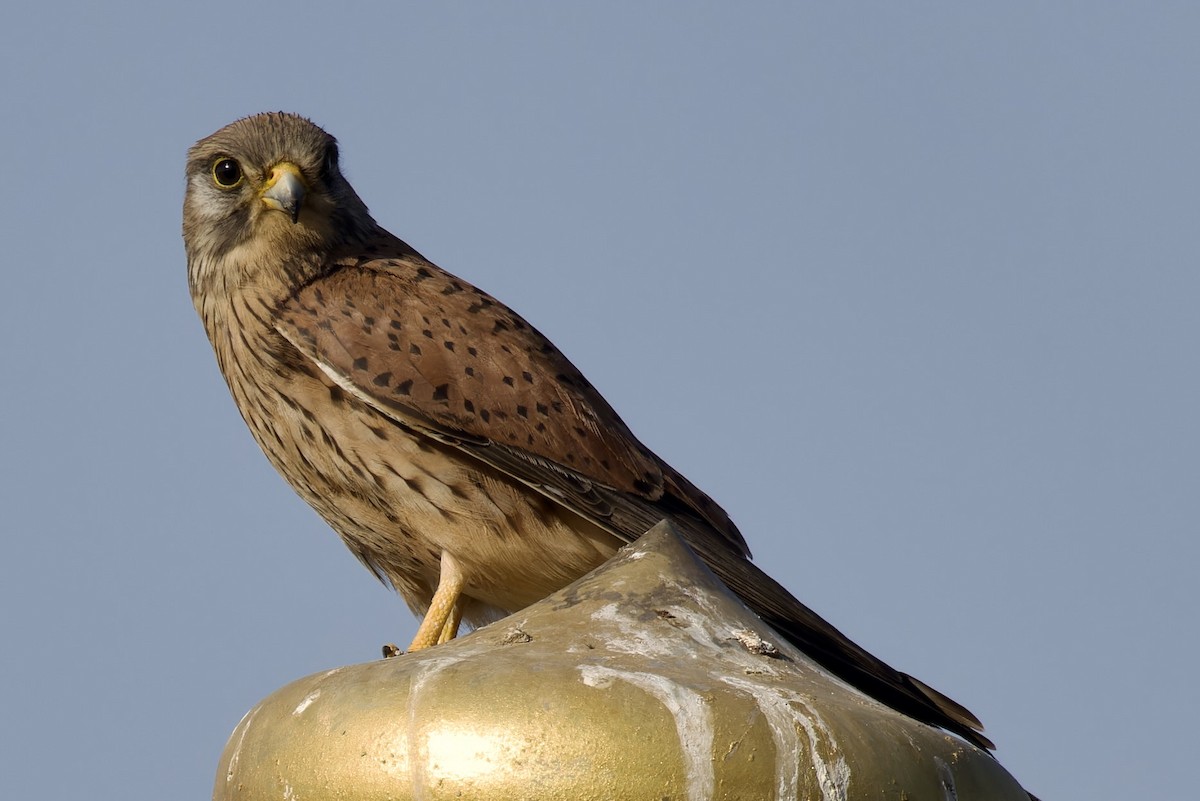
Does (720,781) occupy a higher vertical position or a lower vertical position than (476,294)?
lower

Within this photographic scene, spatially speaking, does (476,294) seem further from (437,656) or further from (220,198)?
(437,656)

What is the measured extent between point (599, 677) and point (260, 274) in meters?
3.62

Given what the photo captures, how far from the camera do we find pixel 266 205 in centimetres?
649

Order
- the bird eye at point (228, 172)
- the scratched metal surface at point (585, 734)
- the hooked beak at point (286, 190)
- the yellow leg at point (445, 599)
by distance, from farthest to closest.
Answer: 1. the bird eye at point (228, 172)
2. the hooked beak at point (286, 190)
3. the yellow leg at point (445, 599)
4. the scratched metal surface at point (585, 734)

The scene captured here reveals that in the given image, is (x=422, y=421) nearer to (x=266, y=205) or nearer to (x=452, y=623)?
(x=452, y=623)

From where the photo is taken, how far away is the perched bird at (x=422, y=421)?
5859mm

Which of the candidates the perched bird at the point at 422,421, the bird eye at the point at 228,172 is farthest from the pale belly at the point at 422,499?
the bird eye at the point at 228,172

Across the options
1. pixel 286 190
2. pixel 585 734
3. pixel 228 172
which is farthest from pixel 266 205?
pixel 585 734

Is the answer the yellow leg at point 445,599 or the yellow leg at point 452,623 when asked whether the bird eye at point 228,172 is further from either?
the yellow leg at point 452,623

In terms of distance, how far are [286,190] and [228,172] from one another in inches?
13.8

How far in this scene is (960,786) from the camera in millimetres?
3252

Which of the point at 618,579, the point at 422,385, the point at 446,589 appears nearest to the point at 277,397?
the point at 422,385

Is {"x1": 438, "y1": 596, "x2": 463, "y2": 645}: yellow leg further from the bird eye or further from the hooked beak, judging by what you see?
the bird eye

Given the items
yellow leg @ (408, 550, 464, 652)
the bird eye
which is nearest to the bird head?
the bird eye
